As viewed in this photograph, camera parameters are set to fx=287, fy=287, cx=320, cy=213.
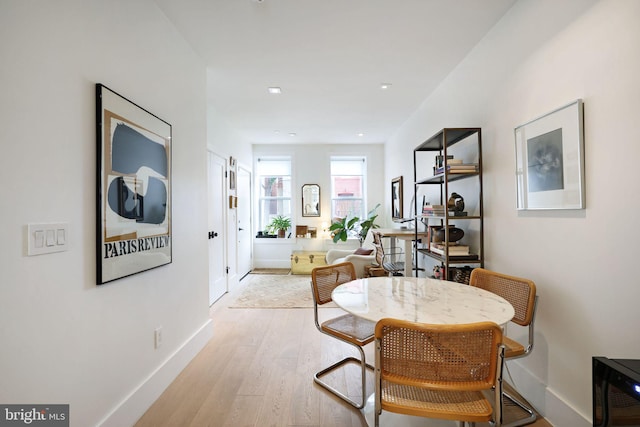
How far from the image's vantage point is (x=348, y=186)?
242 inches

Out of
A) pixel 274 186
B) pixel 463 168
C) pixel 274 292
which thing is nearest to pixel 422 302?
pixel 463 168

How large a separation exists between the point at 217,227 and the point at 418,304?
3.23m

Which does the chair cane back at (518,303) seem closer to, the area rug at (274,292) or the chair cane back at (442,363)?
the chair cane back at (442,363)

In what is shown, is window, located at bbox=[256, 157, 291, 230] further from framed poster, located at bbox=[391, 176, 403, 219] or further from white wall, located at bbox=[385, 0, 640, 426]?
white wall, located at bbox=[385, 0, 640, 426]

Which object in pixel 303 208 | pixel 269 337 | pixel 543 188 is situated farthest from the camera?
pixel 303 208

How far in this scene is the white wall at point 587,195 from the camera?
1241 millimetres

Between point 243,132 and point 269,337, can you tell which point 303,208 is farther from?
point 269,337

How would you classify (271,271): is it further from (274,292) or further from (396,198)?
(396,198)

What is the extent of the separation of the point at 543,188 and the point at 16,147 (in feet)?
8.14

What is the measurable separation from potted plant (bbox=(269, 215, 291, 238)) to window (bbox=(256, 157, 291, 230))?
0.38 ft

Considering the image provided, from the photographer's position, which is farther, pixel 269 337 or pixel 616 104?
pixel 269 337

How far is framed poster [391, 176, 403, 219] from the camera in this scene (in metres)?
4.65

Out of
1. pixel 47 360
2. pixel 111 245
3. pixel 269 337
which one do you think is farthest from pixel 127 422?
pixel 269 337

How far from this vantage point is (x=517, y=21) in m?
1.87
